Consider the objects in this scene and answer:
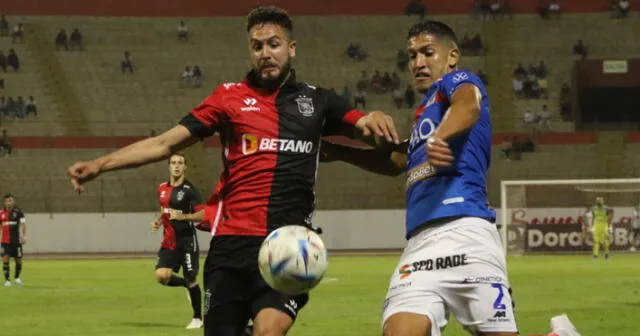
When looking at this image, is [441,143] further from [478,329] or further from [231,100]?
[231,100]

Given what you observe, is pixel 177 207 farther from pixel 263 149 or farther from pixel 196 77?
pixel 196 77

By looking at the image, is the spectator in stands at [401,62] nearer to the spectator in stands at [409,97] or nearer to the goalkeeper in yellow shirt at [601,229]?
the spectator in stands at [409,97]

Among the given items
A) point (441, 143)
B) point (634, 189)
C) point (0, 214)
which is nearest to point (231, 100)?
point (441, 143)

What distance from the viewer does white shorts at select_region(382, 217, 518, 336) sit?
21.0 feet

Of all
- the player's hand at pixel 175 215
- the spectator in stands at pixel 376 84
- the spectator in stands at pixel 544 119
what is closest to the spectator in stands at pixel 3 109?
the spectator in stands at pixel 376 84

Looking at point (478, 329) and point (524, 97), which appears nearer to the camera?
point (478, 329)

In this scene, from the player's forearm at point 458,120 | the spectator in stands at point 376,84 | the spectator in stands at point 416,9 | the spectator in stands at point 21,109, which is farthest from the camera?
the spectator in stands at point 416,9

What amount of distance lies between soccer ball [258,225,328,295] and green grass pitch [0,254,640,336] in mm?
7648

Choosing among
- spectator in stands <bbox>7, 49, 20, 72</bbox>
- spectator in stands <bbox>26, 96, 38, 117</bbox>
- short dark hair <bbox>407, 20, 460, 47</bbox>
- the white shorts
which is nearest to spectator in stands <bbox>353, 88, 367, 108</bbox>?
spectator in stands <bbox>26, 96, 38, 117</bbox>

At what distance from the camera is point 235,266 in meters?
7.25

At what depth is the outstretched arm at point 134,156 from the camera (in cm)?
642

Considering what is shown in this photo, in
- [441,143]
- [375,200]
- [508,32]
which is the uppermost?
[508,32]

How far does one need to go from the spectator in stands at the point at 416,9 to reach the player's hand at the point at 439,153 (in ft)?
157

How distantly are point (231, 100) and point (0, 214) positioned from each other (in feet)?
73.7
